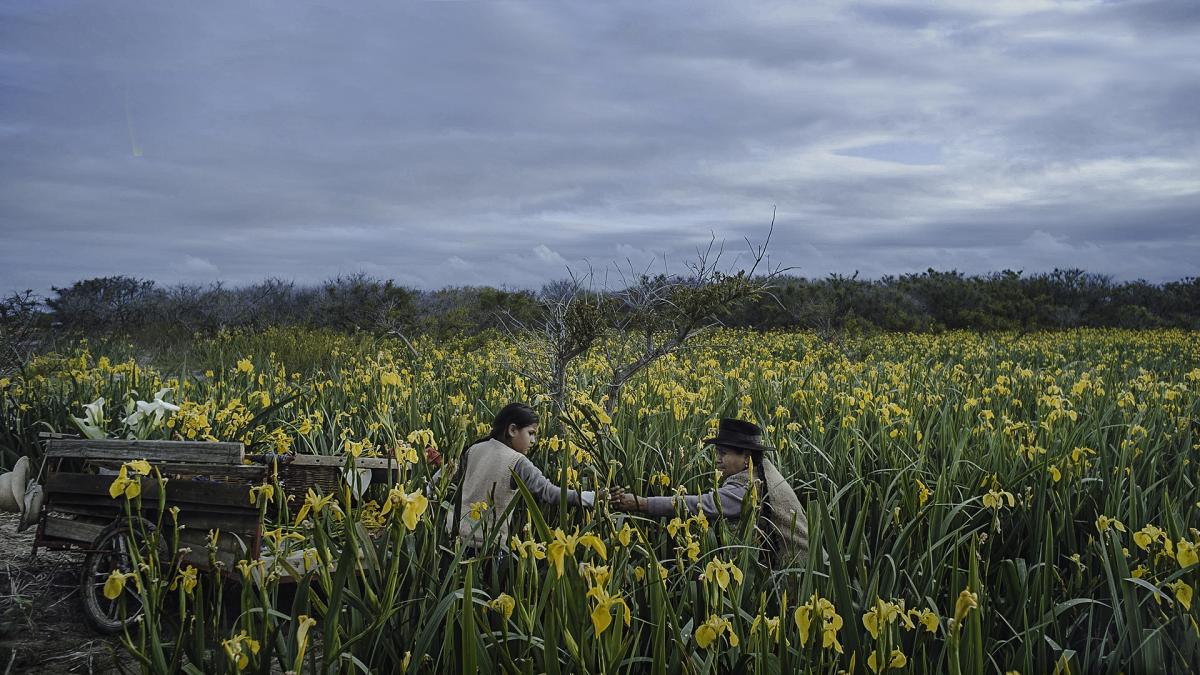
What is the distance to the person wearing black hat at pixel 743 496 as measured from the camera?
12.1 ft

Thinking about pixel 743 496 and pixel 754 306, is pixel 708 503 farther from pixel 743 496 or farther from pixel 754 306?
pixel 754 306

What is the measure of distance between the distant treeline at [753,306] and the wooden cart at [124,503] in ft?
39.3

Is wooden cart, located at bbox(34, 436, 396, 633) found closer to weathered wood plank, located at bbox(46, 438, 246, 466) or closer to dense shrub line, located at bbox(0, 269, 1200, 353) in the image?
weathered wood plank, located at bbox(46, 438, 246, 466)

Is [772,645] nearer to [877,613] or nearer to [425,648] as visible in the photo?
[877,613]

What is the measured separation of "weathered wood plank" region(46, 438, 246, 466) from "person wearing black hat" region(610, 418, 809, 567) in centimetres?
190

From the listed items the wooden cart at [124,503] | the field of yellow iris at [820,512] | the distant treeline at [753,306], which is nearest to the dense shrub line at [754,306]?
the distant treeline at [753,306]

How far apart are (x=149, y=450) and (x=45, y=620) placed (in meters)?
1.18

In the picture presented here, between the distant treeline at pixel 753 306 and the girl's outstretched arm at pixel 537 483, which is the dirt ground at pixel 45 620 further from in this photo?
the distant treeline at pixel 753 306

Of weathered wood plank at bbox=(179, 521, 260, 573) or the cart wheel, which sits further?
the cart wheel

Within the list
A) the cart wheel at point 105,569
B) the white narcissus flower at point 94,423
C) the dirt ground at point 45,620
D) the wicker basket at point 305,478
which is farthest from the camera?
the white narcissus flower at point 94,423

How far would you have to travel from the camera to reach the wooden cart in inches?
145

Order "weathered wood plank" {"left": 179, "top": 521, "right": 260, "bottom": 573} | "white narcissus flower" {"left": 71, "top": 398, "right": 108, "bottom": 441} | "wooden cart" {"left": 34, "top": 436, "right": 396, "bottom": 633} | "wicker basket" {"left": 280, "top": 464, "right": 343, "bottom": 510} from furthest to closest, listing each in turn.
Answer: "white narcissus flower" {"left": 71, "top": 398, "right": 108, "bottom": 441}
"wicker basket" {"left": 280, "top": 464, "right": 343, "bottom": 510}
"wooden cart" {"left": 34, "top": 436, "right": 396, "bottom": 633}
"weathered wood plank" {"left": 179, "top": 521, "right": 260, "bottom": 573}

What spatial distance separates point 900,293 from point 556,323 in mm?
23235

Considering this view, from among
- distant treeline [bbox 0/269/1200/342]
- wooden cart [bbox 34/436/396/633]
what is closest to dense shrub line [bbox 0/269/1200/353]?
distant treeline [bbox 0/269/1200/342]
